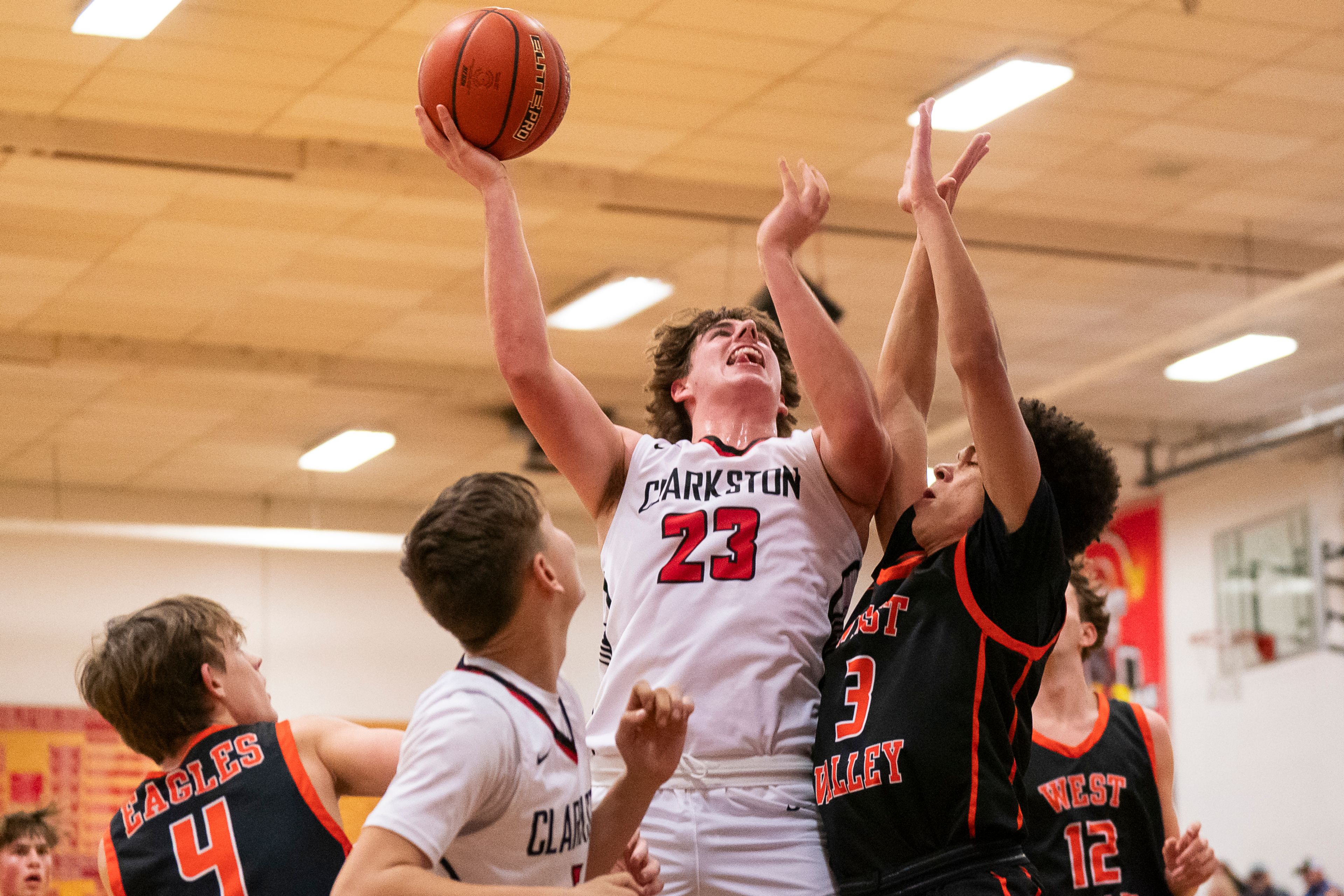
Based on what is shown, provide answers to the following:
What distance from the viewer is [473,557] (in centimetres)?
261

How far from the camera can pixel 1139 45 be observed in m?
7.99

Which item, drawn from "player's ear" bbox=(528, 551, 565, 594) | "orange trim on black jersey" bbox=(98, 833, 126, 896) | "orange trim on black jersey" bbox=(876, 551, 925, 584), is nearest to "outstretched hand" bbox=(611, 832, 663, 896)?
"player's ear" bbox=(528, 551, 565, 594)

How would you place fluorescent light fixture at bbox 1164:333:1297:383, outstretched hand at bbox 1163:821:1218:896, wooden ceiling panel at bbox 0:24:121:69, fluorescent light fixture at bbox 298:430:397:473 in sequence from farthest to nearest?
1. fluorescent light fixture at bbox 298:430:397:473
2. fluorescent light fixture at bbox 1164:333:1297:383
3. wooden ceiling panel at bbox 0:24:121:69
4. outstretched hand at bbox 1163:821:1218:896

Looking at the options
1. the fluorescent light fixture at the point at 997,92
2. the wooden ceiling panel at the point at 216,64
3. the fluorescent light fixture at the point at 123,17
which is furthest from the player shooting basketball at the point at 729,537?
the fluorescent light fixture at the point at 997,92

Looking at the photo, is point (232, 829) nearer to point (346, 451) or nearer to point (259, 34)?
point (259, 34)

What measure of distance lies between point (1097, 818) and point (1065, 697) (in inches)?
16.0

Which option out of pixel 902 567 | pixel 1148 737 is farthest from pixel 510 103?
pixel 1148 737

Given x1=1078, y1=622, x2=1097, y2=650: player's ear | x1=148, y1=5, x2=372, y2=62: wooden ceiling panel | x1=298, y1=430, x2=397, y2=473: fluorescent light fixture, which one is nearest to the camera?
x1=1078, y1=622, x2=1097, y2=650: player's ear

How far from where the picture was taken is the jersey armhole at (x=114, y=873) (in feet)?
10.7

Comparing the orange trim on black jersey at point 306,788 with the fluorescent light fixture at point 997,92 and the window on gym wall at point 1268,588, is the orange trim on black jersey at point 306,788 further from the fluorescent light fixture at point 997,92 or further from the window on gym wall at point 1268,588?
the window on gym wall at point 1268,588

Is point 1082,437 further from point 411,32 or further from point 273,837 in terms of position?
point 411,32

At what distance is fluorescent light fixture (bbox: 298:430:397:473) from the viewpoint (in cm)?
1434

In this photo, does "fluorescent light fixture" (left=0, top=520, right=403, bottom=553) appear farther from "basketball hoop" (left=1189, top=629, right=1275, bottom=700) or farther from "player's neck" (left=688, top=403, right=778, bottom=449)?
"player's neck" (left=688, top=403, right=778, bottom=449)

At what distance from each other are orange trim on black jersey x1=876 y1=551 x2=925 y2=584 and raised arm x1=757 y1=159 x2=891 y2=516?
0.16 m
